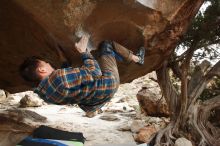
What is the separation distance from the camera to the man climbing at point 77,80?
4180 mm

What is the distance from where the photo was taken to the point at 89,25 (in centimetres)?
585

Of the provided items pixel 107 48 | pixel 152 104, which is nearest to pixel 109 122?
pixel 152 104

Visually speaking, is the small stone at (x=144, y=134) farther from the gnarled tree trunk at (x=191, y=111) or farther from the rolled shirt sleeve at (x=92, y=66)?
the rolled shirt sleeve at (x=92, y=66)

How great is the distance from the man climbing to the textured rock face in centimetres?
97

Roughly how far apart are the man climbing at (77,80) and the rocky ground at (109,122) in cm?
523

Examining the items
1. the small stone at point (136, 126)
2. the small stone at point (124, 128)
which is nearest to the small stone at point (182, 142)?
the small stone at point (136, 126)

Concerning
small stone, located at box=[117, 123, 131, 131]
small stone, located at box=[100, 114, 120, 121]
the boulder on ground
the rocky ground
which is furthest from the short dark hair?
small stone, located at box=[100, 114, 120, 121]

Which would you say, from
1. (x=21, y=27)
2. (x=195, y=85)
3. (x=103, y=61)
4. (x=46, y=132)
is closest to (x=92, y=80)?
(x=103, y=61)

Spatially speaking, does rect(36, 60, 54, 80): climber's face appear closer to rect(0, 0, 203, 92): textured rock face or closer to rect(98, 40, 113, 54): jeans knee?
rect(98, 40, 113, 54): jeans knee

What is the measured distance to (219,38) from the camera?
9.29 meters

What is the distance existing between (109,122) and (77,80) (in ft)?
29.1

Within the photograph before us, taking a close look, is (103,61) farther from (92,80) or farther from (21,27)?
(21,27)

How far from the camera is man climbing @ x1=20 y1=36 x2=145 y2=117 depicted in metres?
4.18

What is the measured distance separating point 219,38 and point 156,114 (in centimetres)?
473
